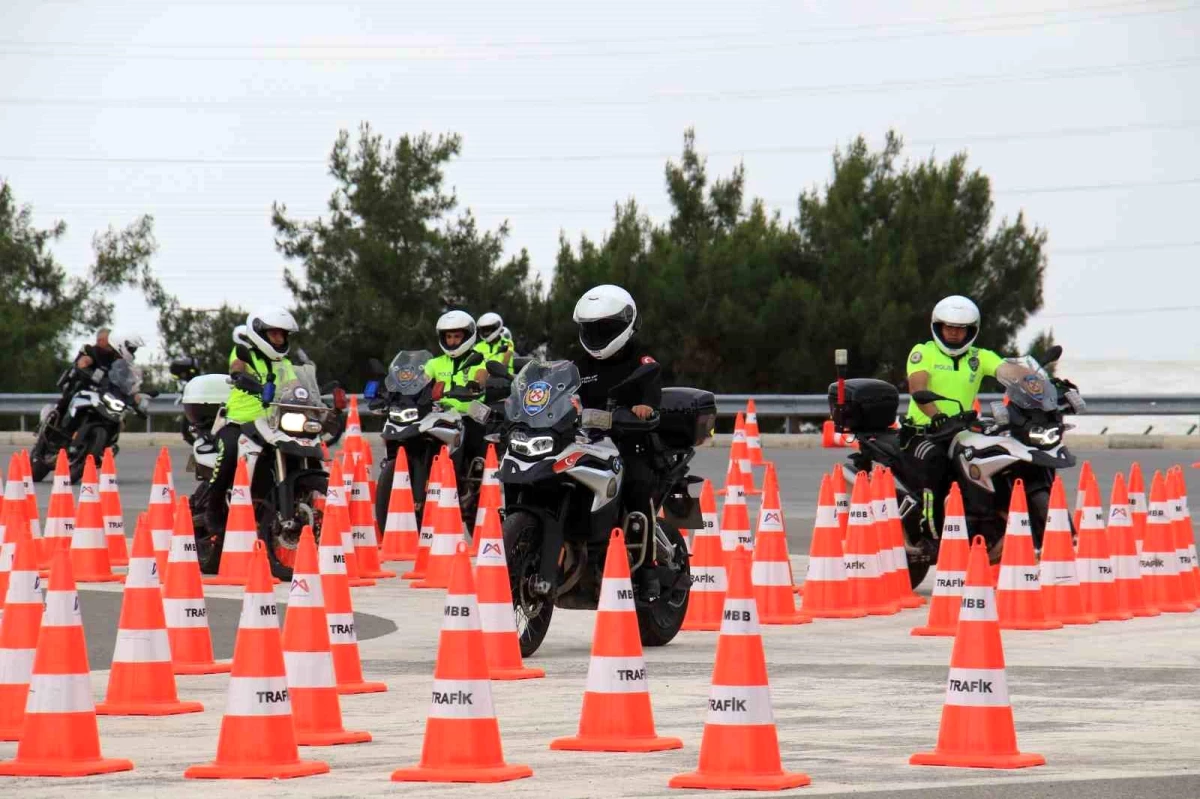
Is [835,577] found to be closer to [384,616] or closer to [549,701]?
[384,616]

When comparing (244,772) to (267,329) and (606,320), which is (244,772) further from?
(267,329)

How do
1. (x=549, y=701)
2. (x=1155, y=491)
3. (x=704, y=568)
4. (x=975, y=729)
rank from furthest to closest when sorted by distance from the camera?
(x=1155, y=491), (x=704, y=568), (x=549, y=701), (x=975, y=729)

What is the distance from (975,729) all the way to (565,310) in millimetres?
50375

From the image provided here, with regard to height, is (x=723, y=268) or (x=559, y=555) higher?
(x=723, y=268)

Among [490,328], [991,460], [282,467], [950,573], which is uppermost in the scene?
[490,328]

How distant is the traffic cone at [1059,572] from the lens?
14883mm

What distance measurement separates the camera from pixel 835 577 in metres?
15.4

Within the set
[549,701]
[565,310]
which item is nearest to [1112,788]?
[549,701]

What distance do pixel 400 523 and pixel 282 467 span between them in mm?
2183

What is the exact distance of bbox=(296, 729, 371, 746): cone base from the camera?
31.0 feet

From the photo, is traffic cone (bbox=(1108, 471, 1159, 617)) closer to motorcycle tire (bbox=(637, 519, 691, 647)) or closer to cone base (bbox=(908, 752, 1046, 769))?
motorcycle tire (bbox=(637, 519, 691, 647))

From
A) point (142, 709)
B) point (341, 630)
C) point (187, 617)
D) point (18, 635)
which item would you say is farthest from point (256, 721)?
point (187, 617)

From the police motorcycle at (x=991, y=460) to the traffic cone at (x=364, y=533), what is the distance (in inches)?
143

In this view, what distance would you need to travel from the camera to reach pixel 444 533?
628 inches
